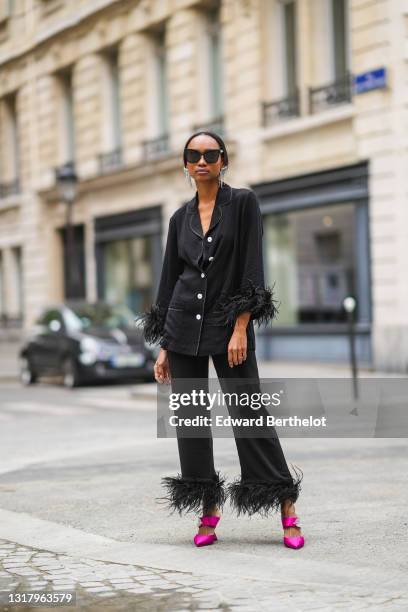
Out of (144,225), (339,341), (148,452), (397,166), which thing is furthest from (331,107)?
(148,452)

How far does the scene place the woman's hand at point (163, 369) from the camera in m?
5.46

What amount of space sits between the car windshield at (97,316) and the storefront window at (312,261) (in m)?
2.80

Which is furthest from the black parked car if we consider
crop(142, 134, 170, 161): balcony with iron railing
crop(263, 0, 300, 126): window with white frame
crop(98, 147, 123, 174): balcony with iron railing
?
crop(98, 147, 123, 174): balcony with iron railing

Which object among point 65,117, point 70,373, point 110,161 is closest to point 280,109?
point 70,373

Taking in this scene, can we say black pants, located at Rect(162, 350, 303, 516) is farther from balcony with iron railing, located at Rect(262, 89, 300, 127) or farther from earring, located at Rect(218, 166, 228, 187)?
balcony with iron railing, located at Rect(262, 89, 300, 127)

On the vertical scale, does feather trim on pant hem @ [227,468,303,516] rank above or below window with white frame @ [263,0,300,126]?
below

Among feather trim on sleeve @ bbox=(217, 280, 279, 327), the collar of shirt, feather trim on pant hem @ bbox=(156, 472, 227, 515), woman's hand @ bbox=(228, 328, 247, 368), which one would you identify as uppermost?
the collar of shirt

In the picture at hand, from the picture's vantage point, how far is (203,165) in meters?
5.37

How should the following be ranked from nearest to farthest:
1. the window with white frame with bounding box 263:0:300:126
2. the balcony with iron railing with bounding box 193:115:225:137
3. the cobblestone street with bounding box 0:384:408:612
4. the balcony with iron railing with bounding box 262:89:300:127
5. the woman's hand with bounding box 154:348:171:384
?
the cobblestone street with bounding box 0:384:408:612
the woman's hand with bounding box 154:348:171:384
the balcony with iron railing with bounding box 262:89:300:127
the window with white frame with bounding box 263:0:300:126
the balcony with iron railing with bounding box 193:115:225:137

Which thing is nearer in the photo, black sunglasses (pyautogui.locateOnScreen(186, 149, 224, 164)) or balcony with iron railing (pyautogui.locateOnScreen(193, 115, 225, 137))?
black sunglasses (pyautogui.locateOnScreen(186, 149, 224, 164))

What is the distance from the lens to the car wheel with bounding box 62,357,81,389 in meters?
17.8

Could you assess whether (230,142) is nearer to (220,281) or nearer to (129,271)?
(129,271)

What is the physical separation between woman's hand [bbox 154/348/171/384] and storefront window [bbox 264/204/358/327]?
45.5ft

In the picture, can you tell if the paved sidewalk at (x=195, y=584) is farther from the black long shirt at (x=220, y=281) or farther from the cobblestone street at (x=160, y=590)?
the black long shirt at (x=220, y=281)
